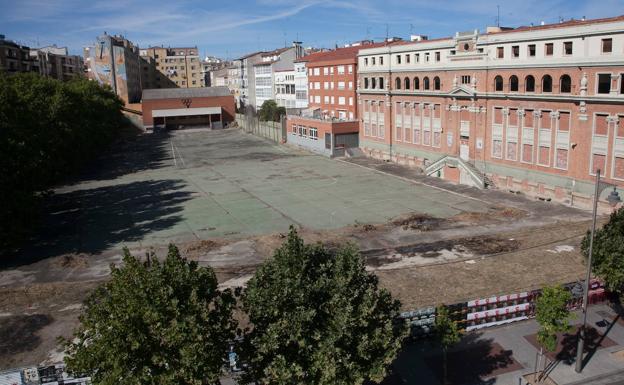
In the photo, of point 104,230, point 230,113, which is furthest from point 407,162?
point 230,113

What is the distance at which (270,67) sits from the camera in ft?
366

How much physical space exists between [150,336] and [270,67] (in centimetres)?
10369

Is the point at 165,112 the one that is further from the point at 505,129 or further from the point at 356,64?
the point at 505,129

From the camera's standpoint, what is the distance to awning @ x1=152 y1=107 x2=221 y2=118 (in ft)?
369

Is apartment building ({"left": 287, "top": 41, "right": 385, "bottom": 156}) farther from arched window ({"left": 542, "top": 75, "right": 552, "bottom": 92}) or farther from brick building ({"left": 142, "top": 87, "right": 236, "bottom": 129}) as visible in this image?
Answer: brick building ({"left": 142, "top": 87, "right": 236, "bottom": 129})

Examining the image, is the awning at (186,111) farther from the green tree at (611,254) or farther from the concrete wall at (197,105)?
the green tree at (611,254)

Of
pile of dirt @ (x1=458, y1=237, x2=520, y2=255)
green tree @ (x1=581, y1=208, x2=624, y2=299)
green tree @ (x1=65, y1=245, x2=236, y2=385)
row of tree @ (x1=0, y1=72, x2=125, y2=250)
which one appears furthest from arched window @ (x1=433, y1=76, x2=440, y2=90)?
green tree @ (x1=65, y1=245, x2=236, y2=385)

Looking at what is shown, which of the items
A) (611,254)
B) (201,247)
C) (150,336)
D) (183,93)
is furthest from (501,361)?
(183,93)

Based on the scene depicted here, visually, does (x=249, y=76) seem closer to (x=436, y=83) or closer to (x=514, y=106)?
(x=436, y=83)

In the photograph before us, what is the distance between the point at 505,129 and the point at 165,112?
82401mm

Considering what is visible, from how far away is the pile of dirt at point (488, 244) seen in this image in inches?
1270

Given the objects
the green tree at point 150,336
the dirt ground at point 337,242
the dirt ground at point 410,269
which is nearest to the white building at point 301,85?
the dirt ground at point 337,242

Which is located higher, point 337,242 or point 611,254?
point 611,254

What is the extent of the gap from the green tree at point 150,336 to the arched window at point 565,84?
38318mm
